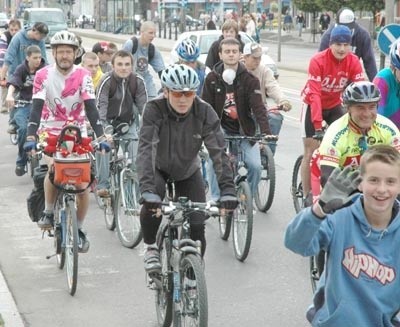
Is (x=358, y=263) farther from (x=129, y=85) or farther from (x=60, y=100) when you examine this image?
(x=129, y=85)

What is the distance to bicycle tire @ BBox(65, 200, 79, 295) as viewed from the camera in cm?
745

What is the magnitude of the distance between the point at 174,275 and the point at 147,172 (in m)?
0.65

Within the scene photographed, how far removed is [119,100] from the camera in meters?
10.1

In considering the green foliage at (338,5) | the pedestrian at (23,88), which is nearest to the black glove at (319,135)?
the pedestrian at (23,88)

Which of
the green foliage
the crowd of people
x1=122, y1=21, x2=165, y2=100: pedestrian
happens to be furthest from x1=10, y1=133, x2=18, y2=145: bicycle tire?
the green foliage

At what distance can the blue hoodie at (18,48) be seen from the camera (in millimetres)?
14000

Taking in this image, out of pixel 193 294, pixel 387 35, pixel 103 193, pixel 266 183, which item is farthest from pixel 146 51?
pixel 193 294

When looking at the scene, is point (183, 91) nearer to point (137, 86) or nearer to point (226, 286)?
point (226, 286)

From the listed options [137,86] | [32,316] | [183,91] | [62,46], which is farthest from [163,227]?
[137,86]

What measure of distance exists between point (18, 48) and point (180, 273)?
8.82 meters

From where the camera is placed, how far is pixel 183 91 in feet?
20.6

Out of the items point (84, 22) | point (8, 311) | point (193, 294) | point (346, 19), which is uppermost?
point (346, 19)

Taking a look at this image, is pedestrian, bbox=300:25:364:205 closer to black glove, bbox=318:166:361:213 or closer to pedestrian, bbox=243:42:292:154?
pedestrian, bbox=243:42:292:154

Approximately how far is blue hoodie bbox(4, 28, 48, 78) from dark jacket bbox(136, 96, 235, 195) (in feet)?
25.6
